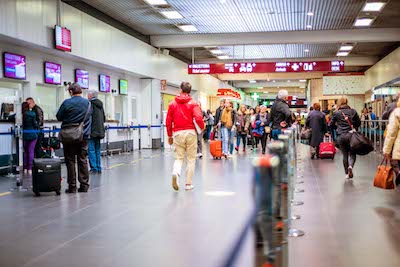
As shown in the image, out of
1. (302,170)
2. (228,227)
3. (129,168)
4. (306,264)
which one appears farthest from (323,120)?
(306,264)

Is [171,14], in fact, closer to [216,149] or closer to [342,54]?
[216,149]

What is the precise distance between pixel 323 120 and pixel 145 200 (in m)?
8.48

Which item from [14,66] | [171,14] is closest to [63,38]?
[14,66]

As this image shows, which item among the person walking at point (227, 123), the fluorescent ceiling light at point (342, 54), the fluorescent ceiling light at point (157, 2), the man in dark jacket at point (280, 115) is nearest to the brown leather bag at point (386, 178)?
the man in dark jacket at point (280, 115)

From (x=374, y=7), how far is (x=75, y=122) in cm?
1070

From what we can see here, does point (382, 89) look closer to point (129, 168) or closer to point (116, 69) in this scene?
point (116, 69)

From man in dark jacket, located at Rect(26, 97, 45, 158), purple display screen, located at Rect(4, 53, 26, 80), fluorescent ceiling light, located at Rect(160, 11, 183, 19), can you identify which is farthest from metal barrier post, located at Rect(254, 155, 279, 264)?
fluorescent ceiling light, located at Rect(160, 11, 183, 19)

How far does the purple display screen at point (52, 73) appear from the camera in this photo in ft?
44.6

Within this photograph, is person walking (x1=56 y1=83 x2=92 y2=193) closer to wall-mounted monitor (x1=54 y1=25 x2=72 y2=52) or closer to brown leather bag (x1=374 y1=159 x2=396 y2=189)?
brown leather bag (x1=374 y1=159 x2=396 y2=189)

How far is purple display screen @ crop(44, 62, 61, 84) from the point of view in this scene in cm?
1360

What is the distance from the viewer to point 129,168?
1241cm

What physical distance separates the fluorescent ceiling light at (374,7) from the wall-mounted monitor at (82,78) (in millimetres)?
8401

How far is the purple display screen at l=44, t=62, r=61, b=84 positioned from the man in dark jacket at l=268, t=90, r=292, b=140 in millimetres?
6354

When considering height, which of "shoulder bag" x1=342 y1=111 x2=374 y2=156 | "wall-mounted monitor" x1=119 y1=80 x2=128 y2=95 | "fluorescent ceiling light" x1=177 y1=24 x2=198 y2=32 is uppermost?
"fluorescent ceiling light" x1=177 y1=24 x2=198 y2=32
